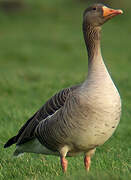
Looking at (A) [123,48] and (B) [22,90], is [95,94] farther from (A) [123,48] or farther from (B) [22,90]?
(A) [123,48]

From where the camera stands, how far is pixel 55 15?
31859 millimetres

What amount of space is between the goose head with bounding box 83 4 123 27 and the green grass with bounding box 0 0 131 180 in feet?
6.18

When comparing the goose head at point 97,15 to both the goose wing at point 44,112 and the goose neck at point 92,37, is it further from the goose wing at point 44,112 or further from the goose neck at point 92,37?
the goose wing at point 44,112

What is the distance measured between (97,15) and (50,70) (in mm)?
13494

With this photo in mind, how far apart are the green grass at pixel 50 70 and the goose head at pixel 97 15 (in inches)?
74.2

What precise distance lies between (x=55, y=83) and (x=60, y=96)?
8407 mm

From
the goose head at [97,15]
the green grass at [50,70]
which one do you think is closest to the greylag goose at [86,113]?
the goose head at [97,15]

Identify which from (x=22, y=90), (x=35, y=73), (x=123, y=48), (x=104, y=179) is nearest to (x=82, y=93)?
(x=104, y=179)

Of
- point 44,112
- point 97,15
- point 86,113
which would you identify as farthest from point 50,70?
point 86,113

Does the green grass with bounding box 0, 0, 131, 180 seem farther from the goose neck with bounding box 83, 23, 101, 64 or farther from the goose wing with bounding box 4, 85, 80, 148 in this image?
the goose neck with bounding box 83, 23, 101, 64

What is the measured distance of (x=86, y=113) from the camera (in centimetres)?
548

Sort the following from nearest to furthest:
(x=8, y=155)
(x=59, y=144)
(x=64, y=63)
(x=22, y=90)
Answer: (x=59, y=144)
(x=8, y=155)
(x=22, y=90)
(x=64, y=63)

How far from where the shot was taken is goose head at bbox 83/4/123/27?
19.7 feet

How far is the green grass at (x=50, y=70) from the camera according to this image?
21.0 ft
